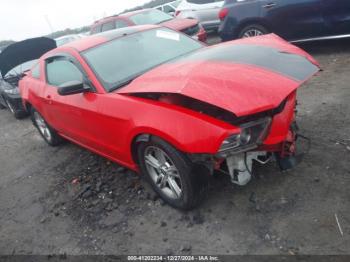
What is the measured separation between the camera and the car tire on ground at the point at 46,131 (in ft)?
18.6

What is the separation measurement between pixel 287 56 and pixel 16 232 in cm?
333

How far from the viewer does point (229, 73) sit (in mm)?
3041

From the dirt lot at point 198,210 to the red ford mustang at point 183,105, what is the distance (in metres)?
0.28

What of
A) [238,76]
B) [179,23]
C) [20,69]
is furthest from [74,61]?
[179,23]

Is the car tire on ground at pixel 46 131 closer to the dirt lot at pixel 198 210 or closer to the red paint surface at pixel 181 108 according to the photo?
the dirt lot at pixel 198 210

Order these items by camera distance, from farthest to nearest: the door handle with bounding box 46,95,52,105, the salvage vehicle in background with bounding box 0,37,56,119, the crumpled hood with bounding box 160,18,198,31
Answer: the crumpled hood with bounding box 160,18,198,31 → the salvage vehicle in background with bounding box 0,37,56,119 → the door handle with bounding box 46,95,52,105

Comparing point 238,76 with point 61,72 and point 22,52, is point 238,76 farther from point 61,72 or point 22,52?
point 22,52

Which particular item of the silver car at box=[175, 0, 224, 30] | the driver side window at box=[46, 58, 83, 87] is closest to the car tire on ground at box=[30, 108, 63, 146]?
the driver side window at box=[46, 58, 83, 87]

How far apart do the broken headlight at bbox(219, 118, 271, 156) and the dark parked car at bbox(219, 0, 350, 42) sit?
14.3 ft

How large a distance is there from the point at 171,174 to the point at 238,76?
42.4 inches

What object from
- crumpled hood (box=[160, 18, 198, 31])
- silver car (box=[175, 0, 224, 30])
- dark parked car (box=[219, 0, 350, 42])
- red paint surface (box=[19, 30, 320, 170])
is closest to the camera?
red paint surface (box=[19, 30, 320, 170])

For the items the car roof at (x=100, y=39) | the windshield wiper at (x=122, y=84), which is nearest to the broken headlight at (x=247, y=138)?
the windshield wiper at (x=122, y=84)

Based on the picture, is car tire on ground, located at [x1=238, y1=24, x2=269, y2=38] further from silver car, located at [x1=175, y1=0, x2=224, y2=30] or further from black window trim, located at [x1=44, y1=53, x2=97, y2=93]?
black window trim, located at [x1=44, y1=53, x2=97, y2=93]

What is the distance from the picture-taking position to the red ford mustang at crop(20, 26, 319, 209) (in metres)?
2.80
